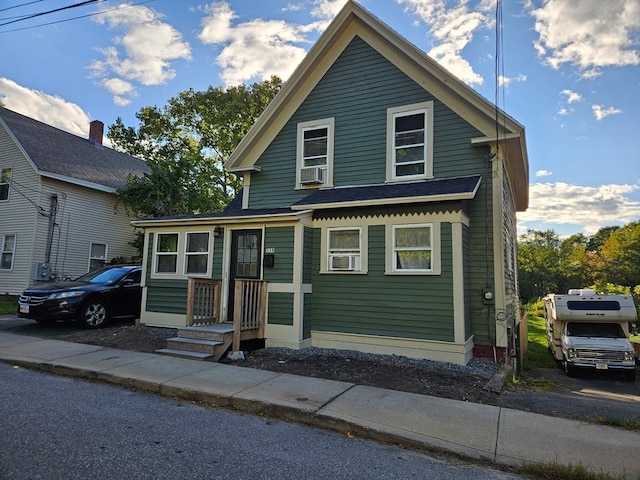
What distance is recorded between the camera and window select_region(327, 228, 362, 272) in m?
8.63

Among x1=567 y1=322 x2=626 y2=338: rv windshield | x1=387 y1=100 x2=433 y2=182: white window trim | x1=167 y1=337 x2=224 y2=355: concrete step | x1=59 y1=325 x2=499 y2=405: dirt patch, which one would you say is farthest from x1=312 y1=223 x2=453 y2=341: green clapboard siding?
x1=567 y1=322 x2=626 y2=338: rv windshield

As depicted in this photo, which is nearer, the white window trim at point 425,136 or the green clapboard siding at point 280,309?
the green clapboard siding at point 280,309

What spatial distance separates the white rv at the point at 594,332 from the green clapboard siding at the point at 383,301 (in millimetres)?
5634

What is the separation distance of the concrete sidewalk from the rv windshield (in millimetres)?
8110

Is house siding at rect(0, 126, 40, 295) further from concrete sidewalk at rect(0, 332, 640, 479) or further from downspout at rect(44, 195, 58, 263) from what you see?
concrete sidewalk at rect(0, 332, 640, 479)

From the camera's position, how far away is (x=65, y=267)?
16062 mm

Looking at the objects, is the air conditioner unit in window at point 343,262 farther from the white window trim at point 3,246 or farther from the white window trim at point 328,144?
the white window trim at point 3,246

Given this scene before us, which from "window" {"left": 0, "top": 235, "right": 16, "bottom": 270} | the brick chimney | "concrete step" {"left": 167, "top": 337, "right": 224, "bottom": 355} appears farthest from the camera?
the brick chimney

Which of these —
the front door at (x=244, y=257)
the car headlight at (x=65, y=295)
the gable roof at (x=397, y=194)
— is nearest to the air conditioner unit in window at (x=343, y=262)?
the gable roof at (x=397, y=194)

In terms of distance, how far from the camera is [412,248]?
8.08 metres

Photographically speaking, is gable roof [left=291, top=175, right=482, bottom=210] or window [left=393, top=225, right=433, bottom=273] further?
window [left=393, top=225, right=433, bottom=273]

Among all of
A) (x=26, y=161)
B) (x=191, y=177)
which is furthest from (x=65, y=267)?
(x=191, y=177)

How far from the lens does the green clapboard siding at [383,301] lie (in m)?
7.63

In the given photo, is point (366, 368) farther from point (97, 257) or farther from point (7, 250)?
point (7, 250)
